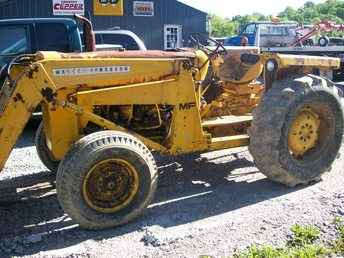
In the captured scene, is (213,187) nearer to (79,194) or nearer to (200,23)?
(79,194)

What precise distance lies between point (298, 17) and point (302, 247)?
4557 centimetres

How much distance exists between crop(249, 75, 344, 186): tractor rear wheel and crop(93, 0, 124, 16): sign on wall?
16.3 m

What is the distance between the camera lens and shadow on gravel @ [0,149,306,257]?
5098mm

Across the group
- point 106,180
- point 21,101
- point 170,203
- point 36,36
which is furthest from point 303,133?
point 36,36

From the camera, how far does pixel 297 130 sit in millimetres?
6461

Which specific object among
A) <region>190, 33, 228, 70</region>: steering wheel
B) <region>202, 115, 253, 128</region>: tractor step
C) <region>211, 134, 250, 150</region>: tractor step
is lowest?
<region>211, 134, 250, 150</region>: tractor step

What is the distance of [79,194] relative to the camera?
5020 millimetres

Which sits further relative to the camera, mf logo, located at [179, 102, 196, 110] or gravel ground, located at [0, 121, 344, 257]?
mf logo, located at [179, 102, 196, 110]

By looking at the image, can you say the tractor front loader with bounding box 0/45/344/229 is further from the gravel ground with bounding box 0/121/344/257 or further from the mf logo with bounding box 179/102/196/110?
the gravel ground with bounding box 0/121/344/257

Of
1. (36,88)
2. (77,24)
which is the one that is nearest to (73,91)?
(36,88)

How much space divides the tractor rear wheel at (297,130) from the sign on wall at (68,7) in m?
15.7

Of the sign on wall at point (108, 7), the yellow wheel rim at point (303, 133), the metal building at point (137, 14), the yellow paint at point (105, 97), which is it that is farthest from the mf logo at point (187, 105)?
the sign on wall at point (108, 7)

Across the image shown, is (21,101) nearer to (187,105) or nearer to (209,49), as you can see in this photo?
(187,105)

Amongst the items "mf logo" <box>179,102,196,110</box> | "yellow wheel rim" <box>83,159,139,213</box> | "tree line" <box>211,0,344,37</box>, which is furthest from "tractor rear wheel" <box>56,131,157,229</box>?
"tree line" <box>211,0,344,37</box>
